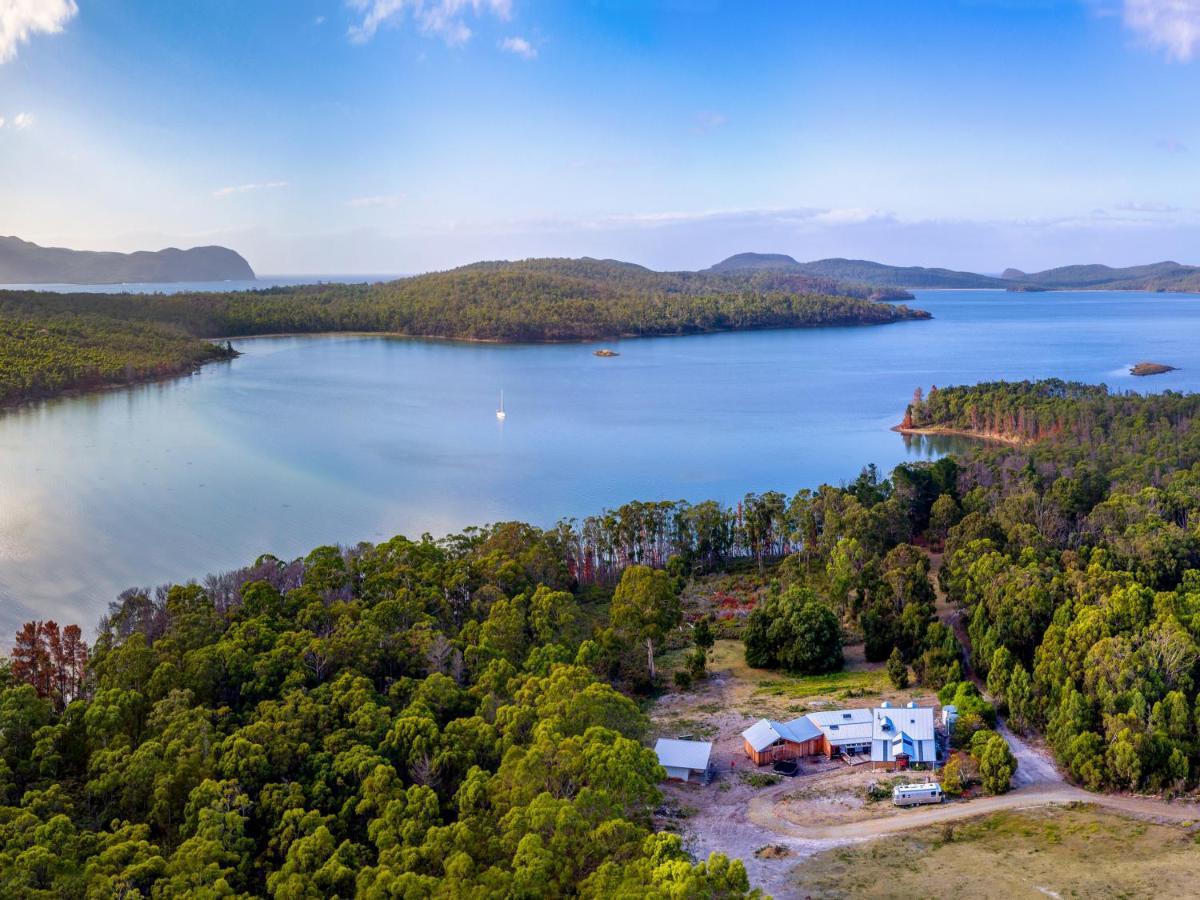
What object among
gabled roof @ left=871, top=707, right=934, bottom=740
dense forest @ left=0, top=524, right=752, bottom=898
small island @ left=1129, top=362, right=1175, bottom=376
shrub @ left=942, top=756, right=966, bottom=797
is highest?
small island @ left=1129, top=362, right=1175, bottom=376

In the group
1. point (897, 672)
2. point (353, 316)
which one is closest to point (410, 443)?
point (897, 672)

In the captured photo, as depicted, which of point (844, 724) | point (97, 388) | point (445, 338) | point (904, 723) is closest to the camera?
point (904, 723)

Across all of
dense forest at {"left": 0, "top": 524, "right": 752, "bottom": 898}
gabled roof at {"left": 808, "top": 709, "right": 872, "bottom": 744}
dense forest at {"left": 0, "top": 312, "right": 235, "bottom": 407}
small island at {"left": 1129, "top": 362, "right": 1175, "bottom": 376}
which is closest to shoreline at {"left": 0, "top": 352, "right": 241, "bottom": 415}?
dense forest at {"left": 0, "top": 312, "right": 235, "bottom": 407}

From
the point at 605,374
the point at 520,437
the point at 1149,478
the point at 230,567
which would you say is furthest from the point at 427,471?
the point at 605,374

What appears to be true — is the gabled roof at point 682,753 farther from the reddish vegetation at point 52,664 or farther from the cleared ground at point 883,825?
the reddish vegetation at point 52,664

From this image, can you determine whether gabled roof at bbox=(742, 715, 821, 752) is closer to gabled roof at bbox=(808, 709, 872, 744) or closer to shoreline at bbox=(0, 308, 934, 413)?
gabled roof at bbox=(808, 709, 872, 744)

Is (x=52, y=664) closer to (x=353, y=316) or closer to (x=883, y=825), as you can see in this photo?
(x=883, y=825)
